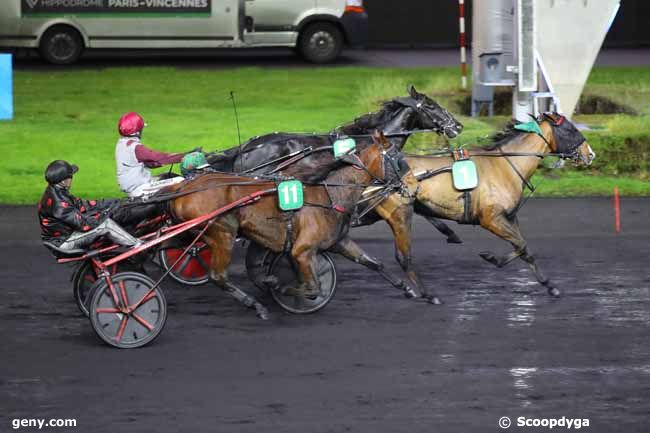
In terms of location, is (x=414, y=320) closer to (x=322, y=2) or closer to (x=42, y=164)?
(x=42, y=164)

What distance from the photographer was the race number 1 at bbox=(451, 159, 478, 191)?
1069 cm

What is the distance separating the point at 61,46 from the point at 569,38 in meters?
9.61

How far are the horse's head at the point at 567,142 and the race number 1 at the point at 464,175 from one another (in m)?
0.87

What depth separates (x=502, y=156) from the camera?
1098cm

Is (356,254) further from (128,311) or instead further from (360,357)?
(128,311)

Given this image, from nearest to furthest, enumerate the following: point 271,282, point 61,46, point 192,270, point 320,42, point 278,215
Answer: point 278,215 < point 271,282 < point 192,270 < point 61,46 < point 320,42

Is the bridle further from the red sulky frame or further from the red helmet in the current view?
the red helmet

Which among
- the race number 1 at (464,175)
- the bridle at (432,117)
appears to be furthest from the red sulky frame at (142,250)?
the bridle at (432,117)

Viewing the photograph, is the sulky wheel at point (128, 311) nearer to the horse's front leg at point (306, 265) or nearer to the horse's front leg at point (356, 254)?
the horse's front leg at point (306, 265)

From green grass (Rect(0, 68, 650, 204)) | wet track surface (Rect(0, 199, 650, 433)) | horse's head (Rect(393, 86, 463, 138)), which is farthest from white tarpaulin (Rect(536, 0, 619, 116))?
horse's head (Rect(393, 86, 463, 138))

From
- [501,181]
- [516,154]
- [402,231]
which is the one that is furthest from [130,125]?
[516,154]

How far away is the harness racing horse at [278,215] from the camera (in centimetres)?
967

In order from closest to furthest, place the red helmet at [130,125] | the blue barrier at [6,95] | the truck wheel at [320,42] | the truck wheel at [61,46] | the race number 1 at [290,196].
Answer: the race number 1 at [290,196]
the red helmet at [130,125]
the blue barrier at [6,95]
the truck wheel at [61,46]
the truck wheel at [320,42]

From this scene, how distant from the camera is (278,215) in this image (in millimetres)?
9766
